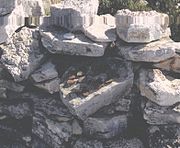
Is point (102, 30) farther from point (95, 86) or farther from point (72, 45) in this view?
point (95, 86)

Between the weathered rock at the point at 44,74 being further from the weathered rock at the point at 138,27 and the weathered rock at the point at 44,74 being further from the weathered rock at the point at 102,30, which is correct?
the weathered rock at the point at 138,27

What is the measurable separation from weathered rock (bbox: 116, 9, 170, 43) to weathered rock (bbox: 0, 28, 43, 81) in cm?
333

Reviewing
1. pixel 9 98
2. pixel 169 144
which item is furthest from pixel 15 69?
pixel 169 144

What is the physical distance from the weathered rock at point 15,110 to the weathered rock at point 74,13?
3.33 metres

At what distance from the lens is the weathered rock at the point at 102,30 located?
1880 centimetres

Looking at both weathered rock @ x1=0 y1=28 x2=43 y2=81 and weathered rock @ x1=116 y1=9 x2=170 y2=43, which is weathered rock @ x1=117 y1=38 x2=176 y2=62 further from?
weathered rock @ x1=0 y1=28 x2=43 y2=81

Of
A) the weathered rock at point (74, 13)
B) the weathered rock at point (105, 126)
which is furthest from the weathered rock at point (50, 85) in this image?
the weathered rock at point (74, 13)

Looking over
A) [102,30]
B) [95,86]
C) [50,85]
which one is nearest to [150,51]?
[95,86]

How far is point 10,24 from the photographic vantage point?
2034cm

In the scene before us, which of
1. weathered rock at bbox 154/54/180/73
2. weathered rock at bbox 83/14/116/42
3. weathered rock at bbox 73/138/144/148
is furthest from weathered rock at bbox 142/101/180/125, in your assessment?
weathered rock at bbox 83/14/116/42

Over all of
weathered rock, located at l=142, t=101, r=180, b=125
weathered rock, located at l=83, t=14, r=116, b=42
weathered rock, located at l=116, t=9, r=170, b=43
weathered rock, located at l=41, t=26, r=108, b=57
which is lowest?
weathered rock, located at l=142, t=101, r=180, b=125

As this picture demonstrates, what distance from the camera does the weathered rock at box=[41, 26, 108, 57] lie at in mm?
18723

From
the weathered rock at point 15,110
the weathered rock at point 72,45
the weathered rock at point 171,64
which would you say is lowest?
the weathered rock at point 15,110

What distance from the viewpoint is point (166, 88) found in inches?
689
